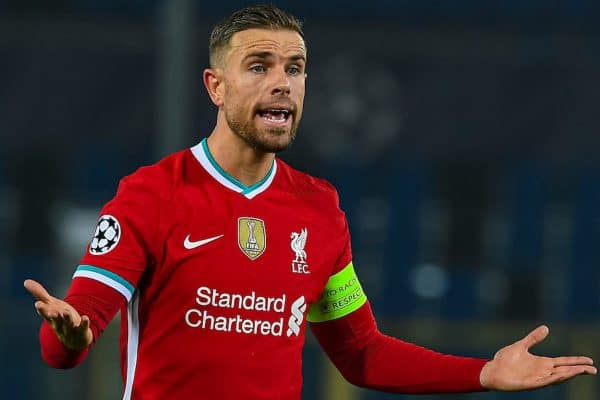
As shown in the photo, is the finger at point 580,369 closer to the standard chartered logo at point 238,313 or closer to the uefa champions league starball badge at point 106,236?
the standard chartered logo at point 238,313

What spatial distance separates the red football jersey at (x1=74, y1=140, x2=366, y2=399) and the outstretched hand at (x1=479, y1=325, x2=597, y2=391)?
0.49m

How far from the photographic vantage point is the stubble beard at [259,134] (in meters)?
3.22

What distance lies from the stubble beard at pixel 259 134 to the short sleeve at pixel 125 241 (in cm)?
28

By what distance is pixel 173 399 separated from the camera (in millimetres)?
3104

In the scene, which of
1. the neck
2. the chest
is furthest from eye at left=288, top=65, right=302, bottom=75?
the chest

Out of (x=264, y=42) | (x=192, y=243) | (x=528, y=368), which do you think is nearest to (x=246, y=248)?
(x=192, y=243)

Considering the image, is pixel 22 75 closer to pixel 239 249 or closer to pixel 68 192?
pixel 68 192

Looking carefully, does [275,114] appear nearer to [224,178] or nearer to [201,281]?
[224,178]

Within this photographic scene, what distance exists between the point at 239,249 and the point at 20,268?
5383mm

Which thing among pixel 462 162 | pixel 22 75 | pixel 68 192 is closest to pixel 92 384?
pixel 68 192

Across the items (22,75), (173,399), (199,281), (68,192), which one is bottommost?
(173,399)

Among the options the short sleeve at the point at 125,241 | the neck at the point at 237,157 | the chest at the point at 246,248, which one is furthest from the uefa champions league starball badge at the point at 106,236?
the neck at the point at 237,157

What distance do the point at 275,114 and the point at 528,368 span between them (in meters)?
0.87

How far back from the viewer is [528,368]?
3215mm
